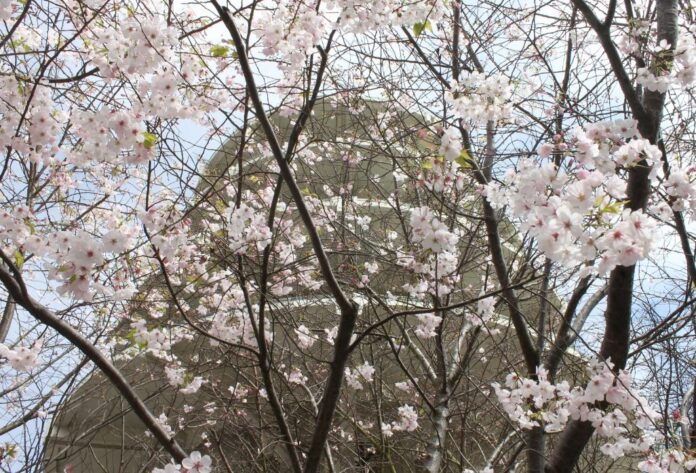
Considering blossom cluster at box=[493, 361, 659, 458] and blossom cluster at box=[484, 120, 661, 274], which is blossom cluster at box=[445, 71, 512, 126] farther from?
blossom cluster at box=[493, 361, 659, 458]

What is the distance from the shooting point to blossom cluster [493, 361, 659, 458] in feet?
10.6

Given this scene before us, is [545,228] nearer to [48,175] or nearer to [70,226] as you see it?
[70,226]

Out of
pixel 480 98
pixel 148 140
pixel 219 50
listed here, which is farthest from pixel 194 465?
pixel 480 98

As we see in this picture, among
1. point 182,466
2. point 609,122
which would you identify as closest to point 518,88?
point 609,122

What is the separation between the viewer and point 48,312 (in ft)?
9.23

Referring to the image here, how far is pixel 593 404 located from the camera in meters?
3.43

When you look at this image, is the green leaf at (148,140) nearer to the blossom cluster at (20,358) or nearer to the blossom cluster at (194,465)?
the blossom cluster at (194,465)

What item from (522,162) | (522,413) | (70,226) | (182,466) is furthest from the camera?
(70,226)

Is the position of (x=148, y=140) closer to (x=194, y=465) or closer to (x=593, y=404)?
(x=194, y=465)

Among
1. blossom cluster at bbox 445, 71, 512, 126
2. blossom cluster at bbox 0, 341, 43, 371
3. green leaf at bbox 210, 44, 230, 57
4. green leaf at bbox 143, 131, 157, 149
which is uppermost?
blossom cluster at bbox 445, 71, 512, 126

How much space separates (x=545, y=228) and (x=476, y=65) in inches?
131

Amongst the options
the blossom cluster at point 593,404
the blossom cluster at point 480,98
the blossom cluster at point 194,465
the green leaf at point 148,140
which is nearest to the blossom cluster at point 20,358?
the blossom cluster at point 194,465

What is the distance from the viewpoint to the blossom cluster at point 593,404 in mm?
3223

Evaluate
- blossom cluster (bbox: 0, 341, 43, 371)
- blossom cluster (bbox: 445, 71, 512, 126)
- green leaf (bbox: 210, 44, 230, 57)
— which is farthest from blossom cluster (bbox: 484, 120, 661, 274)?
blossom cluster (bbox: 0, 341, 43, 371)
